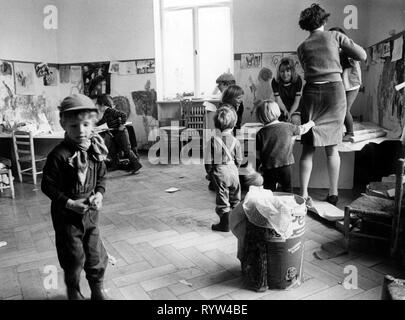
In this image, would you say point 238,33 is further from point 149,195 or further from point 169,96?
point 149,195

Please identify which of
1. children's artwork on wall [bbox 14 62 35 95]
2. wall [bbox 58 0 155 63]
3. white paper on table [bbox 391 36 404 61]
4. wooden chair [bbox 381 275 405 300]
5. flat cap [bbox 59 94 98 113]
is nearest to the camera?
wooden chair [bbox 381 275 405 300]

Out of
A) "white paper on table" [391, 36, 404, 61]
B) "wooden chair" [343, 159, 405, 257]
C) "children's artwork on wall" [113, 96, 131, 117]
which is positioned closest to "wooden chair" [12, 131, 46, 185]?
"children's artwork on wall" [113, 96, 131, 117]

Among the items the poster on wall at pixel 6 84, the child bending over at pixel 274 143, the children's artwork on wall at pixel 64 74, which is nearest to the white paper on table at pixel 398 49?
the child bending over at pixel 274 143

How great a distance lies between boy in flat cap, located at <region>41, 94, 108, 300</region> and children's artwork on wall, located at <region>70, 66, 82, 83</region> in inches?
245

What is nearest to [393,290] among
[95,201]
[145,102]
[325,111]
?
[95,201]

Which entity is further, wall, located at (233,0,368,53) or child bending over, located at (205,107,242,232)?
wall, located at (233,0,368,53)

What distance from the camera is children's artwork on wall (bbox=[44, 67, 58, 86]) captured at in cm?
748

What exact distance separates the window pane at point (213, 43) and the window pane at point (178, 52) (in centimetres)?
23

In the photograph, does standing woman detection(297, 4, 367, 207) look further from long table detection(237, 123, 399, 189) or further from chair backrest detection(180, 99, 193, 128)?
chair backrest detection(180, 99, 193, 128)

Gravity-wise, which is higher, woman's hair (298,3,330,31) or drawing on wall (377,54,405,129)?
woman's hair (298,3,330,31)

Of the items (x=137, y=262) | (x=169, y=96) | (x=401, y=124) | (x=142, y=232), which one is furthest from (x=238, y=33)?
(x=137, y=262)

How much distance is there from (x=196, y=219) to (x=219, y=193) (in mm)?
548

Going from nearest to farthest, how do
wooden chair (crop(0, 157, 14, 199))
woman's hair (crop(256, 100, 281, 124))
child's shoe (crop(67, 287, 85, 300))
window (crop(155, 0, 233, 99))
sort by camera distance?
child's shoe (crop(67, 287, 85, 300)), woman's hair (crop(256, 100, 281, 124)), wooden chair (crop(0, 157, 14, 199)), window (crop(155, 0, 233, 99))

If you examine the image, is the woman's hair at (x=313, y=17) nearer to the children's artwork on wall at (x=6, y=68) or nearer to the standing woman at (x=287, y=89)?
the standing woman at (x=287, y=89)
